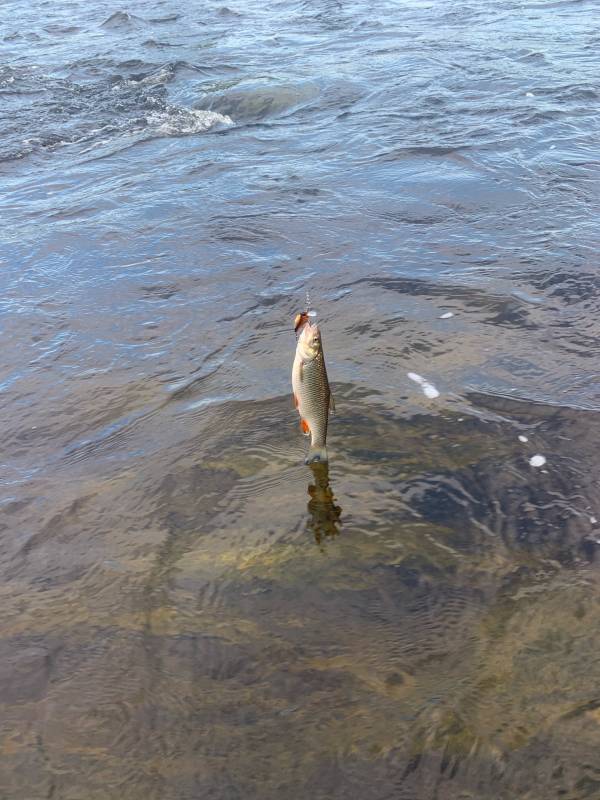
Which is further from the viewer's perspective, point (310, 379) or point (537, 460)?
point (537, 460)

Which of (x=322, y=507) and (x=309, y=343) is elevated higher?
(x=309, y=343)

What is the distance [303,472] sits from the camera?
4477 millimetres

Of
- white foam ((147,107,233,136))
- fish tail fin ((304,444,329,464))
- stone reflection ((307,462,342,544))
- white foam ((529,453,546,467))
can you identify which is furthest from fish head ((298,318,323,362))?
white foam ((147,107,233,136))

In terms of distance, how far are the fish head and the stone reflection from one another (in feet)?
3.04

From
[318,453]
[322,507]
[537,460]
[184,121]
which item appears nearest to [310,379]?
[318,453]

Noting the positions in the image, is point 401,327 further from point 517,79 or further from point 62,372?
point 517,79

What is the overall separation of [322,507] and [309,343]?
3.29ft

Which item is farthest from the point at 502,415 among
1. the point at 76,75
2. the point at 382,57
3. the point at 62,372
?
Result: the point at 76,75

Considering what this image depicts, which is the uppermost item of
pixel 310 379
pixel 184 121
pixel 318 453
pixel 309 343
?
pixel 309 343

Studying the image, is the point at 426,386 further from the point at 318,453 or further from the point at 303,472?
the point at 318,453

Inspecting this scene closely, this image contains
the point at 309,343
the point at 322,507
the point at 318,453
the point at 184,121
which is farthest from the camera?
the point at 184,121

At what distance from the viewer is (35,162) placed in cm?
1036

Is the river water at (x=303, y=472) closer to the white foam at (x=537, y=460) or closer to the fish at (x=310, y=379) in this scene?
the white foam at (x=537, y=460)

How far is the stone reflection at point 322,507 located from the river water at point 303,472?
0.05 ft
